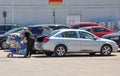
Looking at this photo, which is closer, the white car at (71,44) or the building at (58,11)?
the white car at (71,44)

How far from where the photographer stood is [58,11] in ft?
195

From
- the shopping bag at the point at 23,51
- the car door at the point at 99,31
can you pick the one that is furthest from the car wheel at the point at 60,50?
the car door at the point at 99,31

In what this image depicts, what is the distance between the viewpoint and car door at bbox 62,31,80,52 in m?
23.0

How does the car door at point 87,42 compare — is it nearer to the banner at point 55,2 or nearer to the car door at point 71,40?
the car door at point 71,40

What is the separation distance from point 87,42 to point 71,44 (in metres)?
0.91

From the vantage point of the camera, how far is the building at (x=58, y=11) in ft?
190

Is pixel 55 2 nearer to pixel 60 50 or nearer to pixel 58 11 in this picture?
pixel 58 11

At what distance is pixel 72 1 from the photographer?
196 feet

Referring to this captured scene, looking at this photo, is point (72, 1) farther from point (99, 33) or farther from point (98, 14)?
point (99, 33)

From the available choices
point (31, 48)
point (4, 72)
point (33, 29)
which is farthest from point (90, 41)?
point (4, 72)

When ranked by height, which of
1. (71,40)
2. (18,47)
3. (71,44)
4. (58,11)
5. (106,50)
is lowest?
(106,50)

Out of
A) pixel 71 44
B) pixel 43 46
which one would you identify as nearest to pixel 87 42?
pixel 71 44

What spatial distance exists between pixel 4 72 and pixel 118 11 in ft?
152

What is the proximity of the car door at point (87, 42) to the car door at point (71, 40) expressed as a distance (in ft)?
0.77
